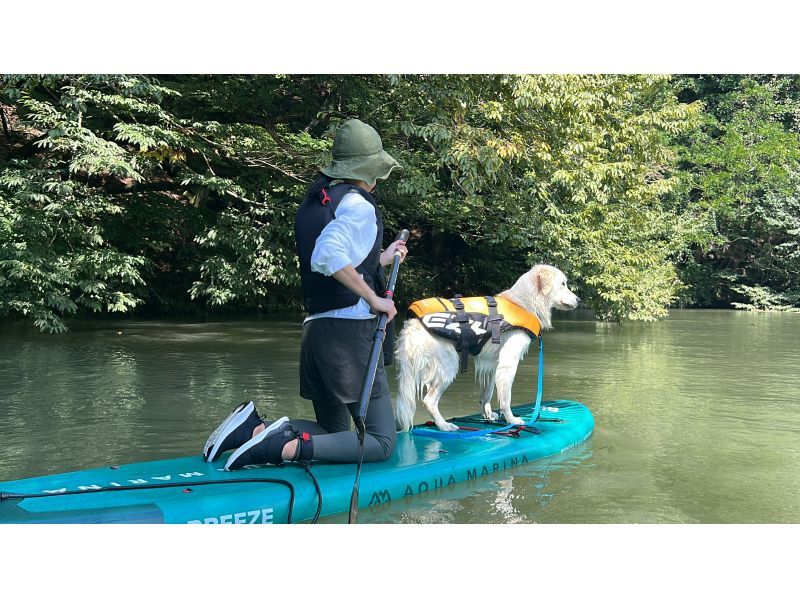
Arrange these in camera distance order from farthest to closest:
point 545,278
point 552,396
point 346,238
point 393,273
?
point 552,396
point 545,278
point 393,273
point 346,238

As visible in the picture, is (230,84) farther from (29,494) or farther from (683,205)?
(683,205)

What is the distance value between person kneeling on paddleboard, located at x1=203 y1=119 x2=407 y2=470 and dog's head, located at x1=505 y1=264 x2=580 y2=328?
208 centimetres

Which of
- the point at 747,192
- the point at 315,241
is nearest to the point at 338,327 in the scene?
the point at 315,241

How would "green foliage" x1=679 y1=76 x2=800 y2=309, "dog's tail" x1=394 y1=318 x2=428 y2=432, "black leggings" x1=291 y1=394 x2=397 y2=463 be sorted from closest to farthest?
"black leggings" x1=291 y1=394 x2=397 y2=463 → "dog's tail" x1=394 y1=318 x2=428 y2=432 → "green foliage" x1=679 y1=76 x2=800 y2=309

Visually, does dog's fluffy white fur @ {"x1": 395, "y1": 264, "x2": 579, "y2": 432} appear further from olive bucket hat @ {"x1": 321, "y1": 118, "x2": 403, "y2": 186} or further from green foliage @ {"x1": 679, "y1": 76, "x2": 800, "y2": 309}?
green foliage @ {"x1": 679, "y1": 76, "x2": 800, "y2": 309}

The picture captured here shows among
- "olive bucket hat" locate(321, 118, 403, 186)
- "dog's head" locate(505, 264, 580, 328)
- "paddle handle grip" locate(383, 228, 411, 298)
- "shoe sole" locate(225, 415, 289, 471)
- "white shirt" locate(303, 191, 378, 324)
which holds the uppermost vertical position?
"olive bucket hat" locate(321, 118, 403, 186)

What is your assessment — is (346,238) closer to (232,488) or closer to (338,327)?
(338,327)

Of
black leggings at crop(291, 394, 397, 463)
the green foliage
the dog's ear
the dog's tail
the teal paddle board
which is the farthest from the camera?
the green foliage

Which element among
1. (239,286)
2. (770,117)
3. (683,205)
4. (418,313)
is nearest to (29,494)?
(418,313)

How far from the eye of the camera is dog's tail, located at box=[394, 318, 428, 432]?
6.21 meters

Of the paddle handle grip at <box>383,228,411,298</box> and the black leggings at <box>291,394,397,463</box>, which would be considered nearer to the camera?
the paddle handle grip at <box>383,228,411,298</box>

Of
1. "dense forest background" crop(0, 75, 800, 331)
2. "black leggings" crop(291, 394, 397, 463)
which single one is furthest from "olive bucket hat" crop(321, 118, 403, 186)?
"dense forest background" crop(0, 75, 800, 331)

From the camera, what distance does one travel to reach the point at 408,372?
6277 mm

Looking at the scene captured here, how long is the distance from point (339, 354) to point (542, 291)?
8.32ft
